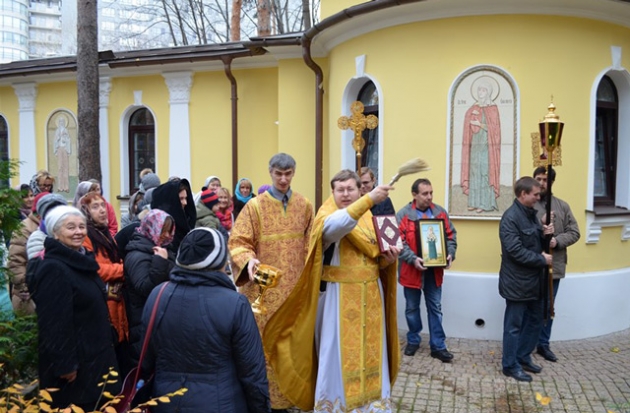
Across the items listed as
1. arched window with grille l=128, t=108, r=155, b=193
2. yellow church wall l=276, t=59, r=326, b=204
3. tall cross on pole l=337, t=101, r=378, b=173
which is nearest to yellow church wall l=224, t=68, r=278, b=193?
yellow church wall l=276, t=59, r=326, b=204

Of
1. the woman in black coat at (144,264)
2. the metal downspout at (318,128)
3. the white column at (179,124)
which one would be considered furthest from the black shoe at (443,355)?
the white column at (179,124)

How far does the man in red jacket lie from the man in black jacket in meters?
0.74

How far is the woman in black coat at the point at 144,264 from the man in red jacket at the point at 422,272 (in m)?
2.91

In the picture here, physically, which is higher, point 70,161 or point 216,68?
point 216,68

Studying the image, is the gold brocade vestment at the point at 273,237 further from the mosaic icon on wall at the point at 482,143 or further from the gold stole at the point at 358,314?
the mosaic icon on wall at the point at 482,143

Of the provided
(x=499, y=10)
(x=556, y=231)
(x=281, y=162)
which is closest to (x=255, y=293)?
(x=281, y=162)

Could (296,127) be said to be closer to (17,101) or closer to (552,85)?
(552,85)

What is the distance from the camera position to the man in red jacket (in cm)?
602

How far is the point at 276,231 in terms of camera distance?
15.1 feet

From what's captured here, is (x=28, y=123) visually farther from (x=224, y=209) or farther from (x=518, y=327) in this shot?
(x=518, y=327)

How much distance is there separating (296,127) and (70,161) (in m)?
5.97

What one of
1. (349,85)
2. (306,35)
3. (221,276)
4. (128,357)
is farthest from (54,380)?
(306,35)

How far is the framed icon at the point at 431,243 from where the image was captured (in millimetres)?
5938

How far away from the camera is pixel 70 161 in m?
12.5
